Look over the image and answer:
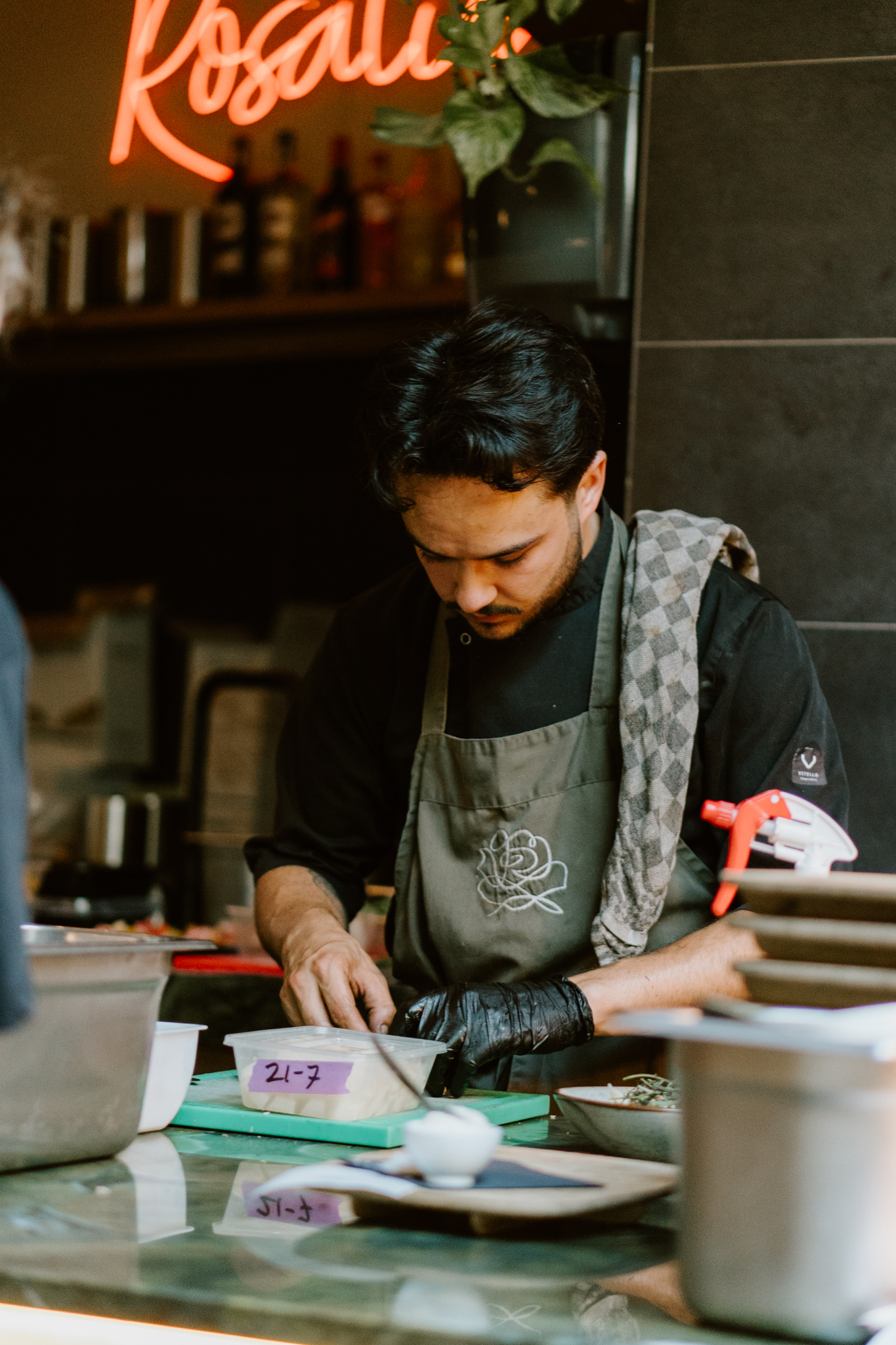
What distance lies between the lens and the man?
170cm

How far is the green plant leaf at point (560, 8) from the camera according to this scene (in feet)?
7.03

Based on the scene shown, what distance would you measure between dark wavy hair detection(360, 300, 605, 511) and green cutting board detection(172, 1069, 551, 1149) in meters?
0.71

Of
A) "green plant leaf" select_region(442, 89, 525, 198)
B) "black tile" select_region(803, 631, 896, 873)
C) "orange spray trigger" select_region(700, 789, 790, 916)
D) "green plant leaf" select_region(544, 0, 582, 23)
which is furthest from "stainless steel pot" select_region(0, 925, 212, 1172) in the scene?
"green plant leaf" select_region(544, 0, 582, 23)

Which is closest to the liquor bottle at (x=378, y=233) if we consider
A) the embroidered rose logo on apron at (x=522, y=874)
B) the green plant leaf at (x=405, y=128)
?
the green plant leaf at (x=405, y=128)

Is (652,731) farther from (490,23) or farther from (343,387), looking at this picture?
(343,387)

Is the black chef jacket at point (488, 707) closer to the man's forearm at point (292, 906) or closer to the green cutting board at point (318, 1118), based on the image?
the man's forearm at point (292, 906)

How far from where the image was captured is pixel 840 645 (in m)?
2.14

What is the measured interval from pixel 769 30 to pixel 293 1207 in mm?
1868

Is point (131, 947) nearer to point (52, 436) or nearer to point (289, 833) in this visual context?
point (289, 833)

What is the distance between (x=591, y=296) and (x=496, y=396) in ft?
2.00

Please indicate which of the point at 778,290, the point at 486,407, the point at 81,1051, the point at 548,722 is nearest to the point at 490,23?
the point at 778,290

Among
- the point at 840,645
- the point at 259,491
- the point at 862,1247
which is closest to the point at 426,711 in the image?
the point at 840,645

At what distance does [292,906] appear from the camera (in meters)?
1.96

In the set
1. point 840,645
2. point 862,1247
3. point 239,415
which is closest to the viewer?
point 862,1247
